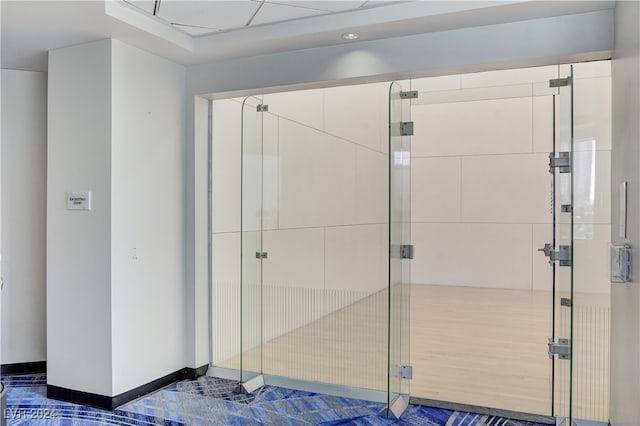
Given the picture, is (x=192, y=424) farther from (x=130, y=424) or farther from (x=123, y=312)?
(x=123, y=312)

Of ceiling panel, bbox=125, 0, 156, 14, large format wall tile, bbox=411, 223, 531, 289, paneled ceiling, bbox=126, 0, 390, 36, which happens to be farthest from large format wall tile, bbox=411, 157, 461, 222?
ceiling panel, bbox=125, 0, 156, 14

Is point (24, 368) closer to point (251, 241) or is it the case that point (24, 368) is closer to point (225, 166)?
point (251, 241)

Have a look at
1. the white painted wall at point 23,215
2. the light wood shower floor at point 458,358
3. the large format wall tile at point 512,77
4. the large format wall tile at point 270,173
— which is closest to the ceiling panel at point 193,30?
the large format wall tile at point 270,173

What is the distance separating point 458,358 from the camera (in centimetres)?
444

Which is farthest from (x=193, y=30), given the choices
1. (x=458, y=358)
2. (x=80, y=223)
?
(x=458, y=358)

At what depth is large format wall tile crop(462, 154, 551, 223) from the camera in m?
7.17

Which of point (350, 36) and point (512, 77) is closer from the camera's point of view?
point (350, 36)

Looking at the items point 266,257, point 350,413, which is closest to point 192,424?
point 350,413

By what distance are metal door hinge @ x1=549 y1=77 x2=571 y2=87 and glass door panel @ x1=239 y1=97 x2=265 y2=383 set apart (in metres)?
2.02

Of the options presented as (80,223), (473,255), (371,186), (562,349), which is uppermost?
(371,186)

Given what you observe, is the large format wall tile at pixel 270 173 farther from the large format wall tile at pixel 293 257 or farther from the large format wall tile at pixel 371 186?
the large format wall tile at pixel 371 186

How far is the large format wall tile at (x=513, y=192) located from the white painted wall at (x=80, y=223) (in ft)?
17.2

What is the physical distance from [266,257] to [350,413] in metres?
1.26

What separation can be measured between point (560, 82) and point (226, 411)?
2.93 metres
